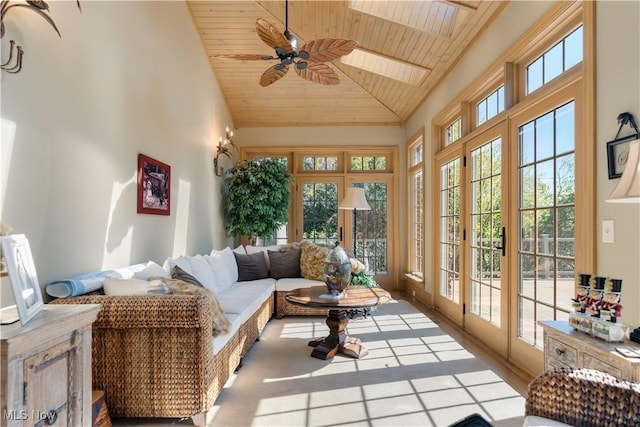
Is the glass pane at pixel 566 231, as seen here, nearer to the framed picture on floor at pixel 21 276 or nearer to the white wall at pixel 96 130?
the framed picture on floor at pixel 21 276

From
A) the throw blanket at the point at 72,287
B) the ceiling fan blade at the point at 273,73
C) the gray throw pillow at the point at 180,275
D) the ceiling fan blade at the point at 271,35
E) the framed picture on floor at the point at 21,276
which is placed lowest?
the gray throw pillow at the point at 180,275

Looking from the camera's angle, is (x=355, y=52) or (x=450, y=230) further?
(x=355, y=52)

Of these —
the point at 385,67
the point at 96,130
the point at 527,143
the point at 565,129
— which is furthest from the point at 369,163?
the point at 96,130

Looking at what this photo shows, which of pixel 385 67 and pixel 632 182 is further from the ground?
pixel 385 67

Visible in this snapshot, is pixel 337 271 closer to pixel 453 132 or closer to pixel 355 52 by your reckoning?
pixel 453 132

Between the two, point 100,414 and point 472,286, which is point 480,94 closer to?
point 472,286

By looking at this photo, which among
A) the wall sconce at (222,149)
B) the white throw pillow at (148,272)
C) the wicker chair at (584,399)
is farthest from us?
the wall sconce at (222,149)

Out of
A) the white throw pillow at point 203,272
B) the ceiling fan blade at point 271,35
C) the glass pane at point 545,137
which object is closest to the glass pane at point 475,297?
the glass pane at point 545,137

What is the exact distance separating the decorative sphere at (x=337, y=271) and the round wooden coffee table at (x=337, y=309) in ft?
0.29

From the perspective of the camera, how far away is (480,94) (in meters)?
3.88

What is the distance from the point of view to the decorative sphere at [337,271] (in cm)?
336

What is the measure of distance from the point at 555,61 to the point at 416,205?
380 cm

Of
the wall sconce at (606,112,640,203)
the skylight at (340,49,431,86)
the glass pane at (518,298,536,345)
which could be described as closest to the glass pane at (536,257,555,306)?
the glass pane at (518,298,536,345)

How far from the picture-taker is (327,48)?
10.2ft
